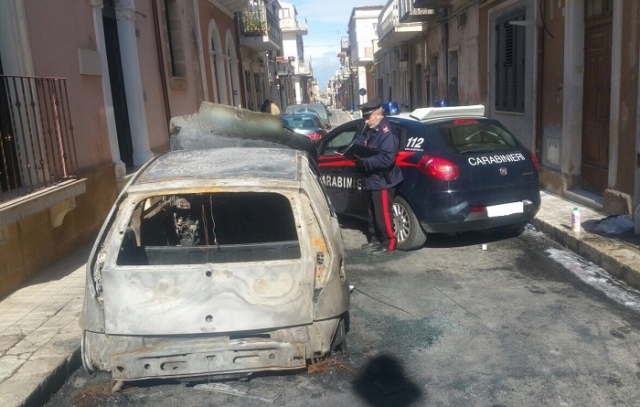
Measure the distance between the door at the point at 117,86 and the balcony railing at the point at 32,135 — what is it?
314cm

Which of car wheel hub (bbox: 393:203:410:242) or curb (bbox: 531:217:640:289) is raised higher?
car wheel hub (bbox: 393:203:410:242)

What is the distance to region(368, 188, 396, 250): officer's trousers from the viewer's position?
6.65 m

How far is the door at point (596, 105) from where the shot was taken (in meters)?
7.97

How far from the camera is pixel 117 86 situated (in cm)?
980

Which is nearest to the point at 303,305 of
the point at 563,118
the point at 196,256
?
the point at 196,256

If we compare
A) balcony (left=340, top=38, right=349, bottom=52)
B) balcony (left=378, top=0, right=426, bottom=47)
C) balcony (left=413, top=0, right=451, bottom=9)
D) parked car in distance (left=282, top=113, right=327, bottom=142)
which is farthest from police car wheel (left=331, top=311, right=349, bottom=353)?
balcony (left=340, top=38, right=349, bottom=52)

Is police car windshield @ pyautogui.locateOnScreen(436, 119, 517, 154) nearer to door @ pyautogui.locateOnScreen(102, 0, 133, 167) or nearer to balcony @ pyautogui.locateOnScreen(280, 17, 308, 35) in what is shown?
door @ pyautogui.locateOnScreen(102, 0, 133, 167)

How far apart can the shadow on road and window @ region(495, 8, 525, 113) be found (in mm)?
8219

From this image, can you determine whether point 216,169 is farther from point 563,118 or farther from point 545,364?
point 563,118

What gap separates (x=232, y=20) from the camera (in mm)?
20781

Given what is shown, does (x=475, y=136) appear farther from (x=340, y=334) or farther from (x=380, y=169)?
(x=340, y=334)

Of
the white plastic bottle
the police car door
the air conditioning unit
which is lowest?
the white plastic bottle

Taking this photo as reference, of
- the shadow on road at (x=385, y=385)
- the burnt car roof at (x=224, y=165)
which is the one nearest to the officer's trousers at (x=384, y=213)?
the burnt car roof at (x=224, y=165)

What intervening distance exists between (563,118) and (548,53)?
4.31 ft
